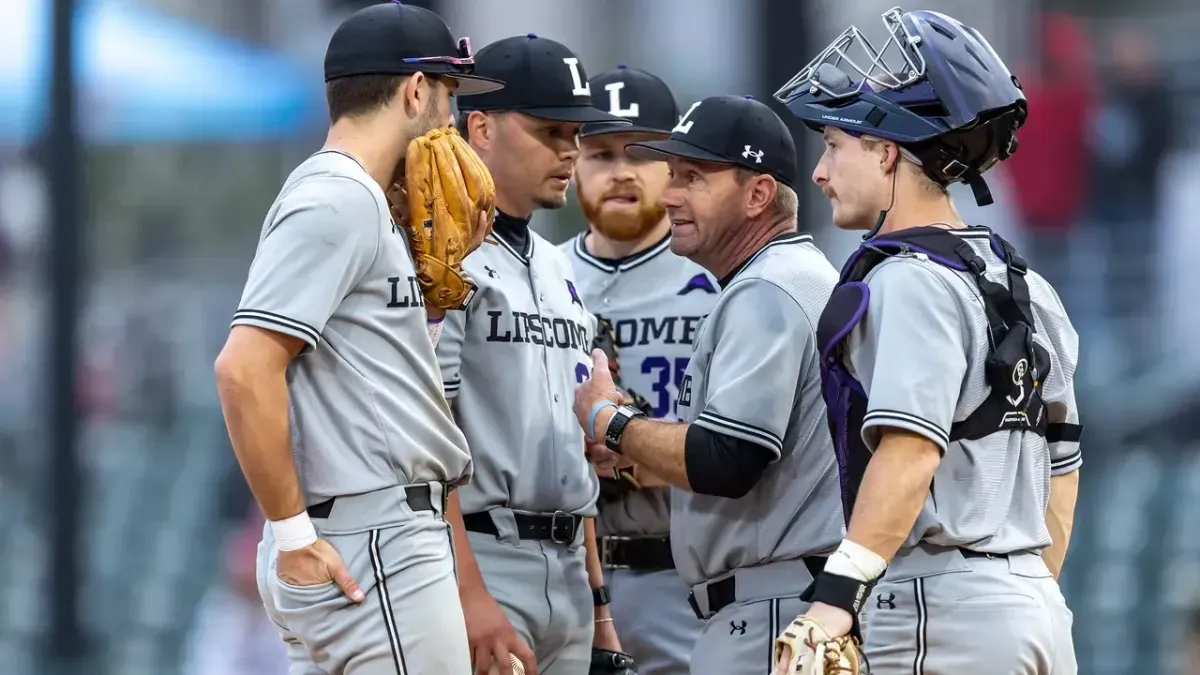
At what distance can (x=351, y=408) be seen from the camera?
308cm

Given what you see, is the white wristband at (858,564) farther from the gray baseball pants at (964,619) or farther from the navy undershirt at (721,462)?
the navy undershirt at (721,462)

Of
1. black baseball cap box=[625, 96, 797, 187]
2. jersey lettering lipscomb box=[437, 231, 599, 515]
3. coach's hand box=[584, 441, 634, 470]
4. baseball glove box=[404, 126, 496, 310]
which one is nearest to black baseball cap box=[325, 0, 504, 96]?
baseball glove box=[404, 126, 496, 310]

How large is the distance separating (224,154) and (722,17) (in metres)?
3.31

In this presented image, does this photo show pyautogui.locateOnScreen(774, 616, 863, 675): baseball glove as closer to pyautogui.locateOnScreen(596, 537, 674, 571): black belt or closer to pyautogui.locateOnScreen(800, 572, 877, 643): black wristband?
pyautogui.locateOnScreen(800, 572, 877, 643): black wristband

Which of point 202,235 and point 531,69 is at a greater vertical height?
point 531,69

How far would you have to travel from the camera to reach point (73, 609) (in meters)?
7.37

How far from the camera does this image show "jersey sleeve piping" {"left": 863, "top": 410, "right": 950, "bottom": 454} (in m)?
2.90

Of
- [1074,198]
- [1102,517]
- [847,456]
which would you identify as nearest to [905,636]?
[847,456]

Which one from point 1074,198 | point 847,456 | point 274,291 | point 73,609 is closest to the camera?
point 274,291

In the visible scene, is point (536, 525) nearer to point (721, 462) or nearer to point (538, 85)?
point (721, 462)

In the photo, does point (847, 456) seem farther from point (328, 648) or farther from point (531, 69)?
point (531, 69)

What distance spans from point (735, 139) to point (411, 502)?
4.22 feet

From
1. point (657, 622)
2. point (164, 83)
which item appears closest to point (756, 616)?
point (657, 622)

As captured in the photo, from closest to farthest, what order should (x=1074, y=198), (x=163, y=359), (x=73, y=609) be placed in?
(x=73, y=609) → (x=1074, y=198) → (x=163, y=359)
